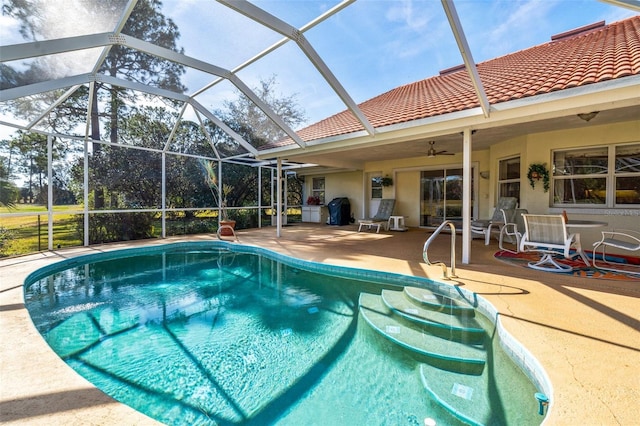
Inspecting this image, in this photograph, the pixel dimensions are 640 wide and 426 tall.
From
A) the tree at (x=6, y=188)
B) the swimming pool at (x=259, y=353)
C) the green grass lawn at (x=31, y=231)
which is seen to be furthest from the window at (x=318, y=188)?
the tree at (x=6, y=188)

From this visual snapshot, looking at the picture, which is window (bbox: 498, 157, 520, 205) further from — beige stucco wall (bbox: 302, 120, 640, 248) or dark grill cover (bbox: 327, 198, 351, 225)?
dark grill cover (bbox: 327, 198, 351, 225)

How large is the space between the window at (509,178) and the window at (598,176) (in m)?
1.05

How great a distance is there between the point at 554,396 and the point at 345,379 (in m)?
1.60

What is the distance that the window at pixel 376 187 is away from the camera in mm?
12891

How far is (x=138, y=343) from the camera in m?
3.45

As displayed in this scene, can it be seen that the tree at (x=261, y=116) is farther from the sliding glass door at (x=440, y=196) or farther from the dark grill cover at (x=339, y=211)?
the sliding glass door at (x=440, y=196)

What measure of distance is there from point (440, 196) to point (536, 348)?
9022mm

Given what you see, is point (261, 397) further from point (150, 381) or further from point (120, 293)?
point (120, 293)

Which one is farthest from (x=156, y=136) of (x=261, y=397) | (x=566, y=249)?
(x=566, y=249)

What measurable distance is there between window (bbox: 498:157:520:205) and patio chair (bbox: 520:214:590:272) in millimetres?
2957

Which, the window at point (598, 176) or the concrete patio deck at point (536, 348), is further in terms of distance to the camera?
the window at point (598, 176)

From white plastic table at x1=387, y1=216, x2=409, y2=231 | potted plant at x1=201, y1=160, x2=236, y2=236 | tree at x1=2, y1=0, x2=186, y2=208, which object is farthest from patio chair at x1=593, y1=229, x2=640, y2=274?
potted plant at x1=201, y1=160, x2=236, y2=236

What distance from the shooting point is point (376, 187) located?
13078 millimetres

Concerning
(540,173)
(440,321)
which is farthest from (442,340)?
(540,173)
